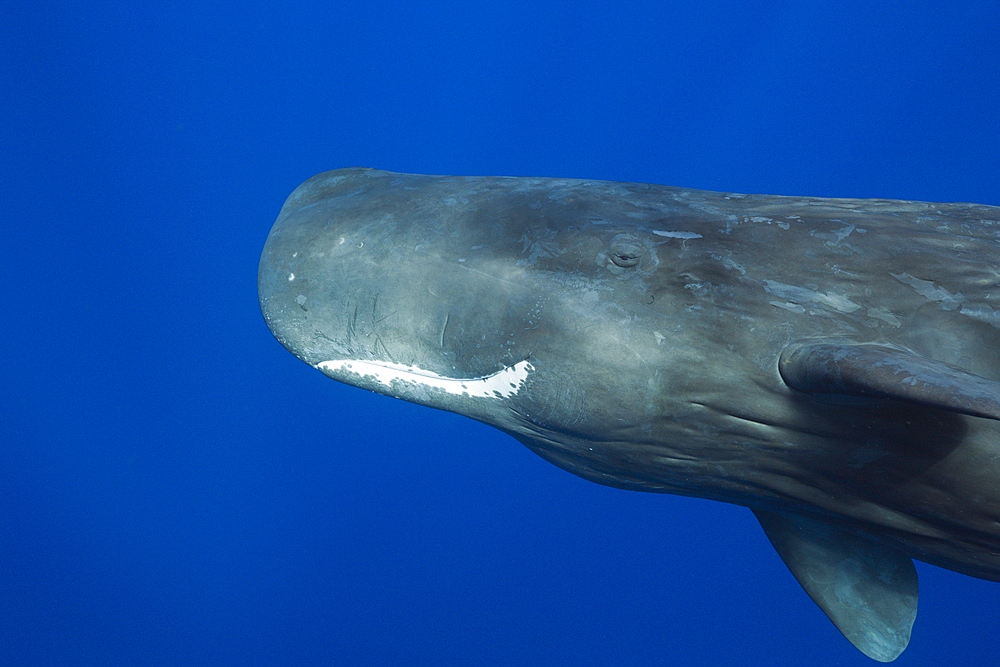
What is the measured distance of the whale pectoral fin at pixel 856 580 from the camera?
336 centimetres

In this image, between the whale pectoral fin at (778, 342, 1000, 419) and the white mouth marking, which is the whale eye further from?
the whale pectoral fin at (778, 342, 1000, 419)

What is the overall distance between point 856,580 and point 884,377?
7.27 feet

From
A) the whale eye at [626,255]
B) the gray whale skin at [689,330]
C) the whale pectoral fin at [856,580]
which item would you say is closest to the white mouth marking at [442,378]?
the gray whale skin at [689,330]

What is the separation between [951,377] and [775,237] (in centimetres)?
89

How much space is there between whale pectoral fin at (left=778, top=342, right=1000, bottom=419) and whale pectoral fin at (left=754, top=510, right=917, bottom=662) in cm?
167

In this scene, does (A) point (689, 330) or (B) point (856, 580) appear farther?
(B) point (856, 580)

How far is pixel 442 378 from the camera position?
263 centimetres

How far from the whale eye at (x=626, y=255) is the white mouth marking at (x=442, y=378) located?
0.54m

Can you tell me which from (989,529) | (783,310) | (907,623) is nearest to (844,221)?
(783,310)

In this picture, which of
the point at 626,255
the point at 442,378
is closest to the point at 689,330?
the point at 626,255

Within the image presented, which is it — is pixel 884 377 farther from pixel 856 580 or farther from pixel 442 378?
pixel 856 580

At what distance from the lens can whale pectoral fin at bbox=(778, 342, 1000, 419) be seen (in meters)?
1.60

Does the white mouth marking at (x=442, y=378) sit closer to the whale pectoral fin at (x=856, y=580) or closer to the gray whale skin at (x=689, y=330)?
the gray whale skin at (x=689, y=330)

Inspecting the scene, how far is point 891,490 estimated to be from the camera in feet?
7.55
